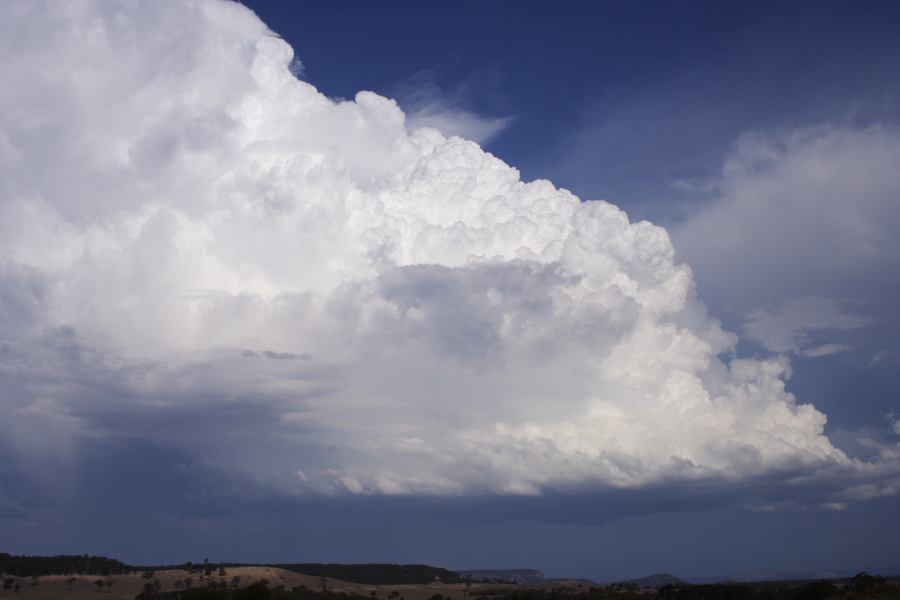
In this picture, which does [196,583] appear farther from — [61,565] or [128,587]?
[61,565]

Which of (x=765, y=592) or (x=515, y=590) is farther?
(x=515, y=590)

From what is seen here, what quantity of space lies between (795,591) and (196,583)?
11930 centimetres

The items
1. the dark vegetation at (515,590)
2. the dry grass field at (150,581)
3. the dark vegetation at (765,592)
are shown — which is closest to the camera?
the dark vegetation at (765,592)

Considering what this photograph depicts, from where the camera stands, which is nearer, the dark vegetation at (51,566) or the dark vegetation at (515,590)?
the dark vegetation at (515,590)

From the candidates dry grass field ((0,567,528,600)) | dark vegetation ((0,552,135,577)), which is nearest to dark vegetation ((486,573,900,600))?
dry grass field ((0,567,528,600))

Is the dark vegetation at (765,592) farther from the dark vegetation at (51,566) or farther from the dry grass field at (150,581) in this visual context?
the dark vegetation at (51,566)

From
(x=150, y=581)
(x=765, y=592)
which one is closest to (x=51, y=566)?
(x=150, y=581)

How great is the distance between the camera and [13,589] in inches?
6275

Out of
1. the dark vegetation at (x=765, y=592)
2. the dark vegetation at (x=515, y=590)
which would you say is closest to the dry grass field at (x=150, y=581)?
the dark vegetation at (x=515, y=590)

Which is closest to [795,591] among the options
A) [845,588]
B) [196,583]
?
[845,588]

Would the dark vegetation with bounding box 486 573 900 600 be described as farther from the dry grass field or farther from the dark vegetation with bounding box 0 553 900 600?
the dry grass field

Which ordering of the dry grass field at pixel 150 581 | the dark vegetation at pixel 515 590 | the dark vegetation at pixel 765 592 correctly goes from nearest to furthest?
the dark vegetation at pixel 765 592 → the dark vegetation at pixel 515 590 → the dry grass field at pixel 150 581

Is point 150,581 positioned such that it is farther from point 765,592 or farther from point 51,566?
point 765,592

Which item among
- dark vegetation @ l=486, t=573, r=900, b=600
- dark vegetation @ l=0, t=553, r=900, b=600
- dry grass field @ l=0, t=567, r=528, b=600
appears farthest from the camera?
dry grass field @ l=0, t=567, r=528, b=600
